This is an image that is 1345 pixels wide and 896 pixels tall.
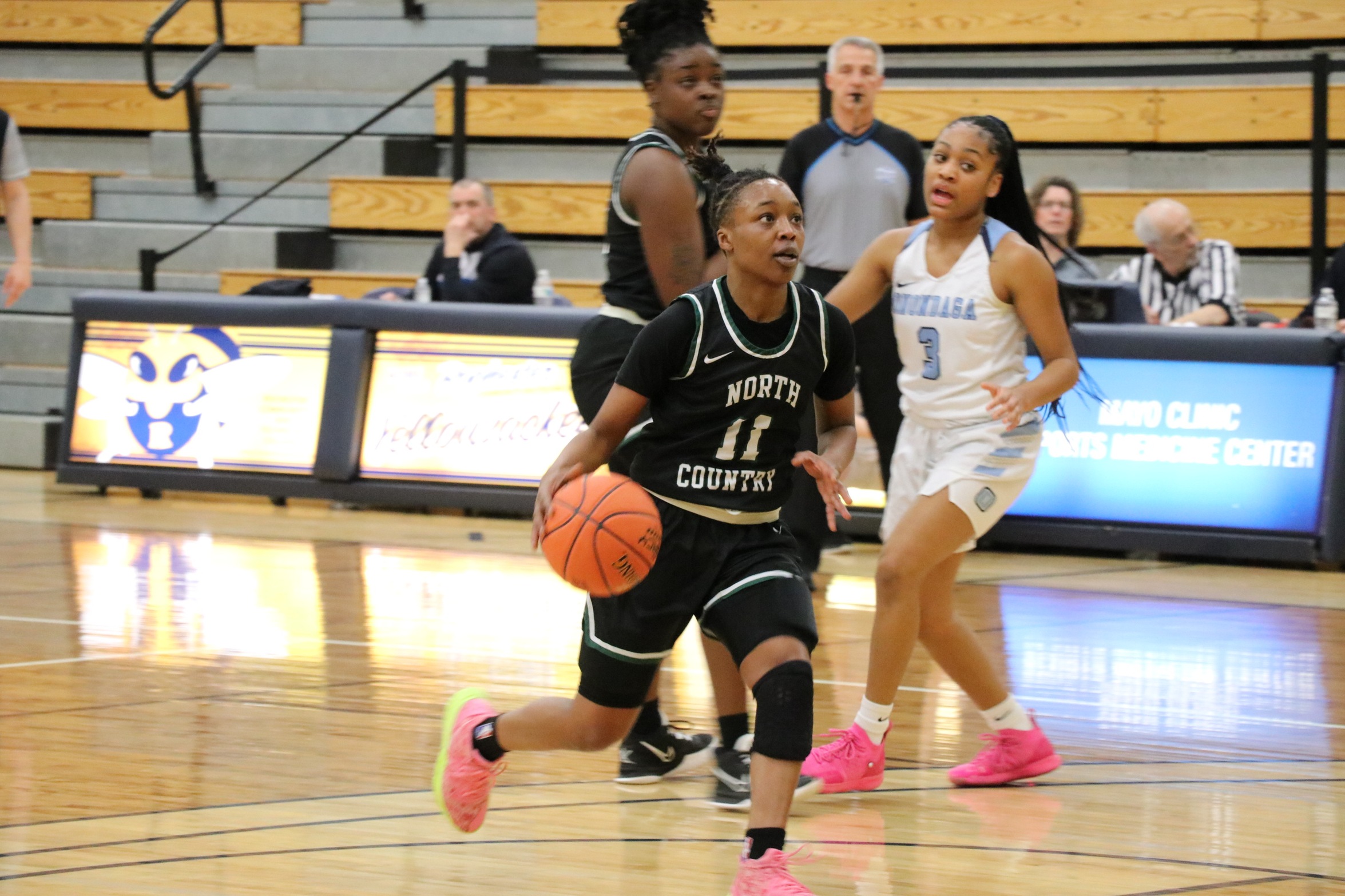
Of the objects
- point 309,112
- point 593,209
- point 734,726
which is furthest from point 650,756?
point 309,112

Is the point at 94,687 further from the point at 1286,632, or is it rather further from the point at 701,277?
the point at 1286,632

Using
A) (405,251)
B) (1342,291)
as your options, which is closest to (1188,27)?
(1342,291)

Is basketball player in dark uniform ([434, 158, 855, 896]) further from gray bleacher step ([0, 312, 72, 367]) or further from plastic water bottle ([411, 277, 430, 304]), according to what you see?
gray bleacher step ([0, 312, 72, 367])

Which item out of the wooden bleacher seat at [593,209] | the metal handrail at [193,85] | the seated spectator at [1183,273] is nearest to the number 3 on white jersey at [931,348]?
the seated spectator at [1183,273]

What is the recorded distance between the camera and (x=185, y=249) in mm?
13578

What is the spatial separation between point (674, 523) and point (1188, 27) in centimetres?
935

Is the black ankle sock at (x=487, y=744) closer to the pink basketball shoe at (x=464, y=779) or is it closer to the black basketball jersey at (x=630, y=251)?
the pink basketball shoe at (x=464, y=779)

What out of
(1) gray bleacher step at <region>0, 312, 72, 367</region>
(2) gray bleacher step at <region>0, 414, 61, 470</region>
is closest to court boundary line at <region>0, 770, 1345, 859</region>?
(2) gray bleacher step at <region>0, 414, 61, 470</region>

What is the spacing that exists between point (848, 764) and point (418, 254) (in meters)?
9.49

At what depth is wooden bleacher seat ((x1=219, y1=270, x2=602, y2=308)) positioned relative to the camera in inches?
475

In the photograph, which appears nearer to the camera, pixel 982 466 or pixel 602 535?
pixel 602 535

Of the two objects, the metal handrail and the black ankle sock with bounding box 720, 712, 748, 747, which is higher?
the metal handrail

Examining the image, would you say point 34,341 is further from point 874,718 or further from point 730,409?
point 730,409

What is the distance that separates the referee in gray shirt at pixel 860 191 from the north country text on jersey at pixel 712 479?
3.69 meters
